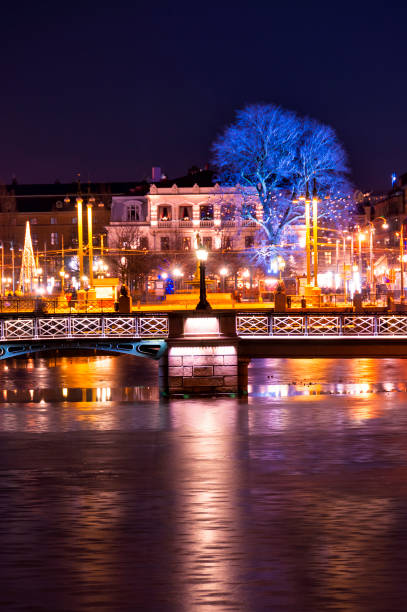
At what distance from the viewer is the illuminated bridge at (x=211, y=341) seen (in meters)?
28.1

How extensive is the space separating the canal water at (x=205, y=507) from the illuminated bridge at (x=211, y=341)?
128 cm

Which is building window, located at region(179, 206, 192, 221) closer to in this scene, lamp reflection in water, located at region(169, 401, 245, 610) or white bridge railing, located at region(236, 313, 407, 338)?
white bridge railing, located at region(236, 313, 407, 338)

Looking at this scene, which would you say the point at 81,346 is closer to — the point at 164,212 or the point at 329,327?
the point at 329,327

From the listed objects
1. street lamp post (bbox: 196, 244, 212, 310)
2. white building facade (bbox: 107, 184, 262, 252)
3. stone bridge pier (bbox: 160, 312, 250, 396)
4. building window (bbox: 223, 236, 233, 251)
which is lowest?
stone bridge pier (bbox: 160, 312, 250, 396)

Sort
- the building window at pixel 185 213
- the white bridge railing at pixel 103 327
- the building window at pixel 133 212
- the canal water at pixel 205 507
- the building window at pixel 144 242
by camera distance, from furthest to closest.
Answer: the building window at pixel 133 212 → the building window at pixel 185 213 → the building window at pixel 144 242 → the white bridge railing at pixel 103 327 → the canal water at pixel 205 507

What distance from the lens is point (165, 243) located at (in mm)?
104000

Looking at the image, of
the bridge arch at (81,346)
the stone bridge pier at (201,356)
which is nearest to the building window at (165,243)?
the bridge arch at (81,346)

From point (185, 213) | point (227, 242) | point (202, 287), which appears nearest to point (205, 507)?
point (202, 287)

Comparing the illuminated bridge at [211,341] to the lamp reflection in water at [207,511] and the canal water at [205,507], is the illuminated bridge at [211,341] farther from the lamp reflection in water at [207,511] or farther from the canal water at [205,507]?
the lamp reflection in water at [207,511]

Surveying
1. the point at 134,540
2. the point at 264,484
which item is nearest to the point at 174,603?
the point at 134,540

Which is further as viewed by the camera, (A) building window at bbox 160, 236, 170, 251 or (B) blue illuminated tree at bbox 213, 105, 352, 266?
(A) building window at bbox 160, 236, 170, 251

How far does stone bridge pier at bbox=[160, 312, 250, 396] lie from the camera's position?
91.8ft

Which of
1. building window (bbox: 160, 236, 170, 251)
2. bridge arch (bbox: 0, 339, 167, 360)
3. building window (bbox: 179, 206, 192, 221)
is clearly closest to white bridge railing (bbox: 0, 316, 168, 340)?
bridge arch (bbox: 0, 339, 167, 360)

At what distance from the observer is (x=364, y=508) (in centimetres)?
1341
